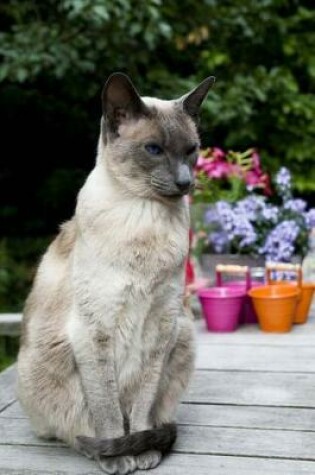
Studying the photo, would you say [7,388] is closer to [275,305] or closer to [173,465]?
[173,465]

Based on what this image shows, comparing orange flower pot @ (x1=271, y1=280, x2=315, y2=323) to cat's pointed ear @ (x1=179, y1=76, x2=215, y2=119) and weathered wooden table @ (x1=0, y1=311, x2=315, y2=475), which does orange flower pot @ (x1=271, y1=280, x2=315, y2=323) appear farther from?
cat's pointed ear @ (x1=179, y1=76, x2=215, y2=119)

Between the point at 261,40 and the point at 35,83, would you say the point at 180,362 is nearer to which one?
the point at 261,40

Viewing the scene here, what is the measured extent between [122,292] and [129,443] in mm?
373

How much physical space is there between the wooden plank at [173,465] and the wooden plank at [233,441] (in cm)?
4

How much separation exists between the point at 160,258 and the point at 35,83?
4864 mm

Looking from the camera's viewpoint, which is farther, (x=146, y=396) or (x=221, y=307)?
(x=221, y=307)

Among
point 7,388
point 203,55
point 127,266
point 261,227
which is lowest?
point 7,388

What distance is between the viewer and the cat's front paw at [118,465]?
5.78 feet

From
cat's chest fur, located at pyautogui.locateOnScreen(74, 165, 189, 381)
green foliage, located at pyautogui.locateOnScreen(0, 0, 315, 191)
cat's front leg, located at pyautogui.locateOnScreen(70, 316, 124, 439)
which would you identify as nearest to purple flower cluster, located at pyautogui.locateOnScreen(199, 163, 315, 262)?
green foliage, located at pyautogui.locateOnScreen(0, 0, 315, 191)

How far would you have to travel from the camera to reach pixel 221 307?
2891 mm

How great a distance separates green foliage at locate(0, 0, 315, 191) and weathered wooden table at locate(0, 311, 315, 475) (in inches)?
77.3

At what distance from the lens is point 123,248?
175cm

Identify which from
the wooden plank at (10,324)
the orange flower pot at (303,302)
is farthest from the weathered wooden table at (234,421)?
the wooden plank at (10,324)

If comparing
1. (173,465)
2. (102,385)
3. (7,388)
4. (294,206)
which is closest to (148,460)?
(173,465)
